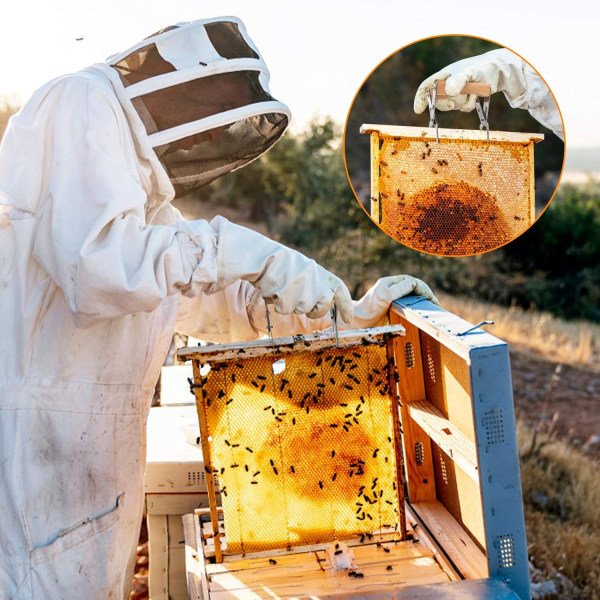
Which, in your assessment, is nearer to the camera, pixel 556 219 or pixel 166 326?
pixel 166 326

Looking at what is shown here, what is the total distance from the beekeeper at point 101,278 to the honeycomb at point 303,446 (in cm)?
25

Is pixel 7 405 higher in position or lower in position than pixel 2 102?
lower

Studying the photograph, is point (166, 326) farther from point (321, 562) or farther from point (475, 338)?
point (475, 338)

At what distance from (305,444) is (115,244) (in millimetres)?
1051

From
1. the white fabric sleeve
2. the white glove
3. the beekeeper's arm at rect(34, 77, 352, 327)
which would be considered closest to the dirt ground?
the white glove

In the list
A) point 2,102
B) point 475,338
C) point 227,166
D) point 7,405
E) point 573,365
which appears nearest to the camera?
point 475,338

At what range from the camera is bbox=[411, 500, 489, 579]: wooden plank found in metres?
2.51

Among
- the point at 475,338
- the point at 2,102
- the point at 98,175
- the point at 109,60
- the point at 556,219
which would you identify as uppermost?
the point at 2,102

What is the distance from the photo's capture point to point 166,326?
2979mm

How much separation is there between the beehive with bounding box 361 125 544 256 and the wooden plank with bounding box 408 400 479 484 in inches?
25.3

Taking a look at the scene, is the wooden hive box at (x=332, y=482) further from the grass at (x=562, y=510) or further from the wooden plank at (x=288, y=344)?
the grass at (x=562, y=510)

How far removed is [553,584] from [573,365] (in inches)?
282

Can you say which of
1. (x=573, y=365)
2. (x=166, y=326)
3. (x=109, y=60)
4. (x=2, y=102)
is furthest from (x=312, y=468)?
(x=2, y=102)

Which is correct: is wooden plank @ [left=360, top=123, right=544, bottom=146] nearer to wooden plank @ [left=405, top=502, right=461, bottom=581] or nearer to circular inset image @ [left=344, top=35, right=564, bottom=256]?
circular inset image @ [left=344, top=35, right=564, bottom=256]
